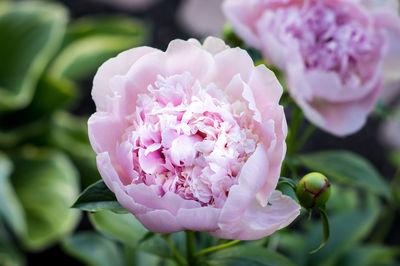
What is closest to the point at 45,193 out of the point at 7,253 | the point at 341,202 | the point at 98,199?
the point at 7,253

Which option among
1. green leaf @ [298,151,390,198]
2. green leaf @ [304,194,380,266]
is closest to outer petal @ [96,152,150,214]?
green leaf @ [298,151,390,198]

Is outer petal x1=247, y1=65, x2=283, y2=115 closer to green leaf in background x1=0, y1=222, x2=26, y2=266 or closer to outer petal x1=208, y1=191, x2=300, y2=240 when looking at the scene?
outer petal x1=208, y1=191, x2=300, y2=240

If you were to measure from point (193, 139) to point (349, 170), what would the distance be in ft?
1.28

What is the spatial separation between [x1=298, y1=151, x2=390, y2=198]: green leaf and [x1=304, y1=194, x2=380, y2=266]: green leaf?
21 cm

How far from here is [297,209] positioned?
435 mm

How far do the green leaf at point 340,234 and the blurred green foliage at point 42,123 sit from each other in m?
0.61

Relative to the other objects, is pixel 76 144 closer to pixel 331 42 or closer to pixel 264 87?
pixel 331 42

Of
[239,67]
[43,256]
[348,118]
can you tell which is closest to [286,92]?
[348,118]

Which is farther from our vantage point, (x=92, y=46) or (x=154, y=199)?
(x=92, y=46)

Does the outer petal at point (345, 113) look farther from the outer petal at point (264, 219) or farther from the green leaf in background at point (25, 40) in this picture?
the green leaf in background at point (25, 40)

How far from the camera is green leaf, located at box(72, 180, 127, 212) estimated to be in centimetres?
45

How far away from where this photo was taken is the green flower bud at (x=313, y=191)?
45 centimetres

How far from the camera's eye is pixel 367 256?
3.13 ft

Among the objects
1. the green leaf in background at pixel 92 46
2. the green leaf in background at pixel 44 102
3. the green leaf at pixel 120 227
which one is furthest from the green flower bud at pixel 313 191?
the green leaf in background at pixel 92 46
